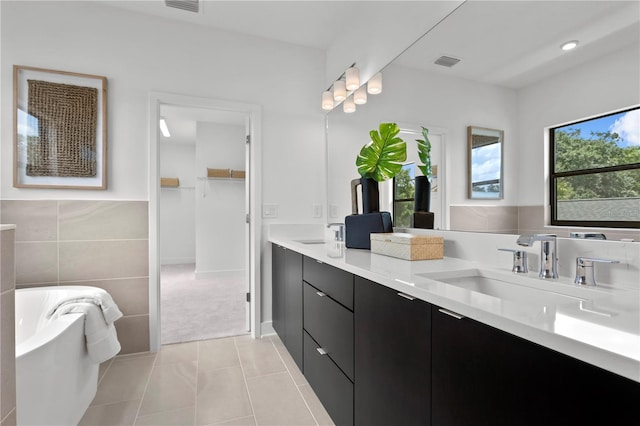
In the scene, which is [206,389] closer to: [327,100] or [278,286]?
[278,286]

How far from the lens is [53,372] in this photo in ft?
4.36

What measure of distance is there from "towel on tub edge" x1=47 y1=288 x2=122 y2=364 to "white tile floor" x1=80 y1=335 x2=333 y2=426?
1.03ft

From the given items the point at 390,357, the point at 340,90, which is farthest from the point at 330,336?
the point at 340,90

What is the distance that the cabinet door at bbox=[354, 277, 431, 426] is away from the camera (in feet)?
2.93

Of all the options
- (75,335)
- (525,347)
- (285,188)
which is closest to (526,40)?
(525,347)

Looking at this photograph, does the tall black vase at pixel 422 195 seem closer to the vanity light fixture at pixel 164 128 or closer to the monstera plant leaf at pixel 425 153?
the monstera plant leaf at pixel 425 153

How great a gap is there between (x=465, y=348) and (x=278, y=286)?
188 centimetres

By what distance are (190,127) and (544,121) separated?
5162mm

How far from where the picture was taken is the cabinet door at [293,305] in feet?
6.44

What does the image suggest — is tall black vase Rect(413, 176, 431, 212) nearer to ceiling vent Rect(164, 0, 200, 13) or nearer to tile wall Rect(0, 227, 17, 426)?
tile wall Rect(0, 227, 17, 426)

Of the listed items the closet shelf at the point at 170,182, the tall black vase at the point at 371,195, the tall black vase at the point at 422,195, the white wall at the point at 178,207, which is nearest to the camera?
the tall black vase at the point at 422,195

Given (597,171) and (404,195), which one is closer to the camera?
(597,171)

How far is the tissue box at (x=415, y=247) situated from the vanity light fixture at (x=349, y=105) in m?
1.33

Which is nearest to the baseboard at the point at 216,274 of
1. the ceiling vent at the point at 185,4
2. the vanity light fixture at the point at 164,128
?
the vanity light fixture at the point at 164,128
